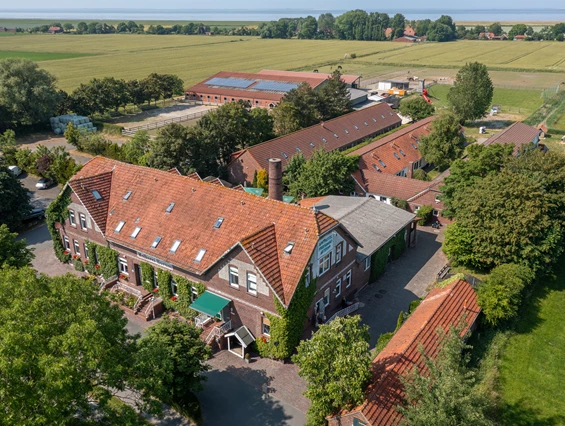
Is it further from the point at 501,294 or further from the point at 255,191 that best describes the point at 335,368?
the point at 255,191

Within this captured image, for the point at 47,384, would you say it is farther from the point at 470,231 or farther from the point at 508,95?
the point at 508,95

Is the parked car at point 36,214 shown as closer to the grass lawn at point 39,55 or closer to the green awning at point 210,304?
the green awning at point 210,304

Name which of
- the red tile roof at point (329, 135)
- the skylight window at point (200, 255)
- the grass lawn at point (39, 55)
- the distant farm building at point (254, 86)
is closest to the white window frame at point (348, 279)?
the skylight window at point (200, 255)

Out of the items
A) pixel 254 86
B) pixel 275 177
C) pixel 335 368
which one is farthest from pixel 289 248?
pixel 254 86

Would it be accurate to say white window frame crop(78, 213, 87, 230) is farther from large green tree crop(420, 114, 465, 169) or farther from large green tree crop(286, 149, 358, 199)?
large green tree crop(420, 114, 465, 169)

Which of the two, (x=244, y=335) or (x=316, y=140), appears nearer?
(x=244, y=335)

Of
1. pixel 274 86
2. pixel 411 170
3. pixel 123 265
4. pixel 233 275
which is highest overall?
pixel 233 275

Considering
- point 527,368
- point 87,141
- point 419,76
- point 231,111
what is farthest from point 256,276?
point 419,76
